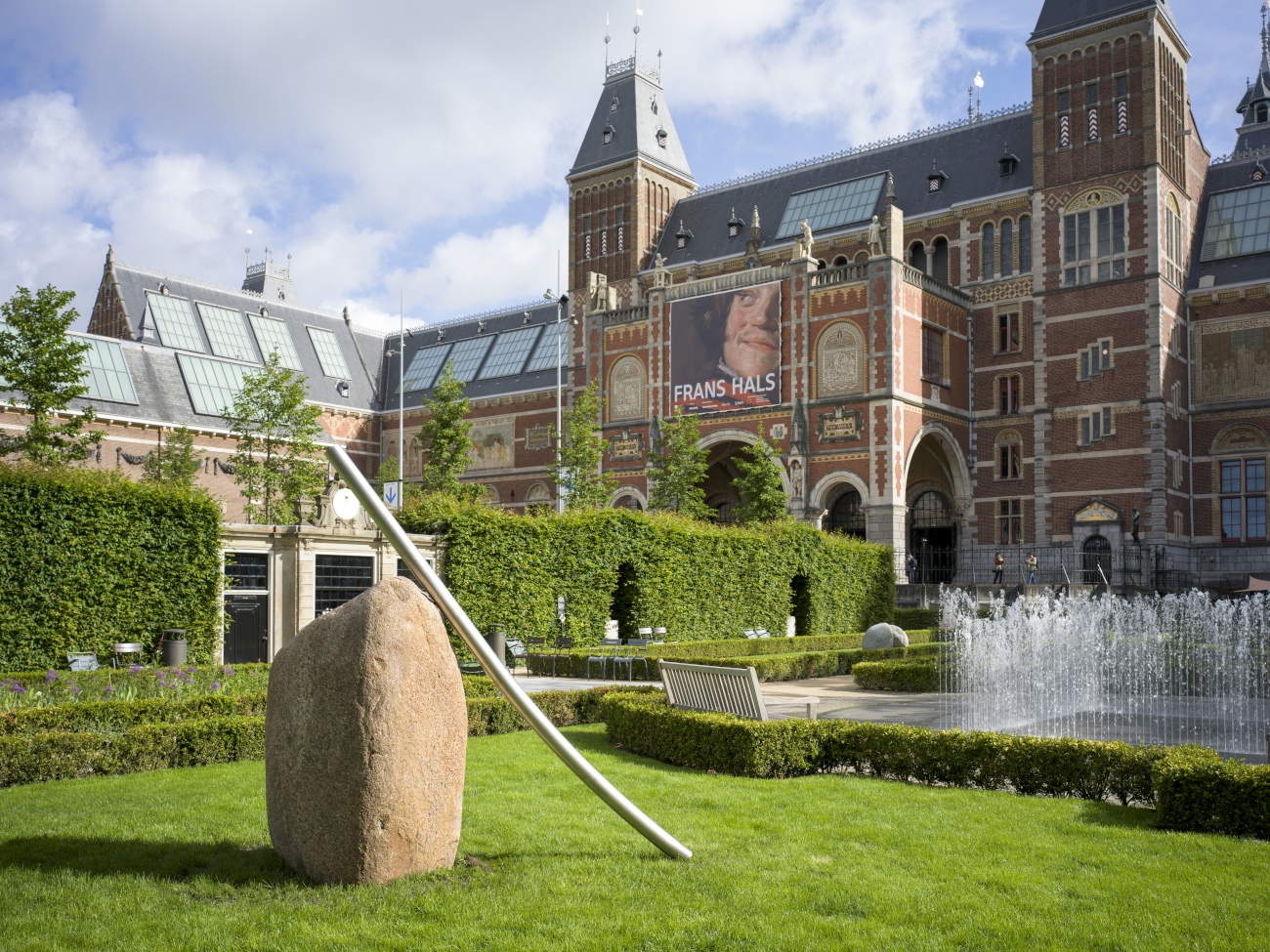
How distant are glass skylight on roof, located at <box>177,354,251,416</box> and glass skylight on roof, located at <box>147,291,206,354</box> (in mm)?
1279

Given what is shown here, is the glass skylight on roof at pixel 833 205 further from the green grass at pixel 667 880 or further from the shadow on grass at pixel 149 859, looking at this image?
the shadow on grass at pixel 149 859

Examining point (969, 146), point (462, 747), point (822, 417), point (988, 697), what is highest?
point (969, 146)

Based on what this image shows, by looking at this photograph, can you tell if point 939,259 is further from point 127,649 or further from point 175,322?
point 127,649

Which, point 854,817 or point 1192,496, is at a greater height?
point 1192,496

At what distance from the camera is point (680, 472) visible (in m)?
40.9

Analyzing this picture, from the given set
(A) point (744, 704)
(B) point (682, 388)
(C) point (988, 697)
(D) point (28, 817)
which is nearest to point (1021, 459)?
(B) point (682, 388)

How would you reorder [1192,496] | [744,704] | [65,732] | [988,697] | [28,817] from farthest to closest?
[1192,496] < [988,697] < [744,704] < [65,732] < [28,817]

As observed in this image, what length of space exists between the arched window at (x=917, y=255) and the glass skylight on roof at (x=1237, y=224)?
10602mm

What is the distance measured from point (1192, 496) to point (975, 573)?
27.8 ft

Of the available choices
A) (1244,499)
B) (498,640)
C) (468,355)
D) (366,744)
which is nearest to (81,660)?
(498,640)

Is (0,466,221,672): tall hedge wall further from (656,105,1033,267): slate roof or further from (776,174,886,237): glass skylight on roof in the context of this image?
(656,105,1033,267): slate roof

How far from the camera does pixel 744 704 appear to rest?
11992 mm

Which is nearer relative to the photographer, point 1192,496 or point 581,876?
point 581,876

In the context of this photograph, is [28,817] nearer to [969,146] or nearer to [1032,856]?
[1032,856]
